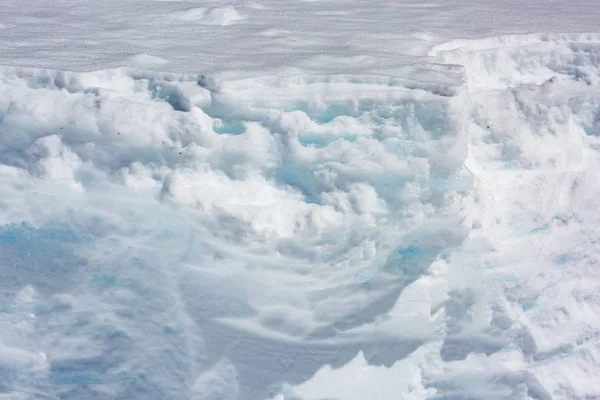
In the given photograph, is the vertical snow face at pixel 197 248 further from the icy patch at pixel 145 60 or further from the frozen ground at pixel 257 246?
the icy patch at pixel 145 60

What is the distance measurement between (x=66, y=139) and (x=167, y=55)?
0.75 m

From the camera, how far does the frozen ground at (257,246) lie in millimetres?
2205

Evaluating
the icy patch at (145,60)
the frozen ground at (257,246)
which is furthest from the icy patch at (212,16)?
the frozen ground at (257,246)

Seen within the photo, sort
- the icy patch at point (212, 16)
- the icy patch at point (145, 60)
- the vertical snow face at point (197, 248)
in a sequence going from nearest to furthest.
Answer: the vertical snow face at point (197, 248)
the icy patch at point (145, 60)
the icy patch at point (212, 16)

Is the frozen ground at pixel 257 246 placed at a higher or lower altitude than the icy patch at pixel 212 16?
lower

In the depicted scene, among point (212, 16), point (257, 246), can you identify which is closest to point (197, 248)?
point (257, 246)

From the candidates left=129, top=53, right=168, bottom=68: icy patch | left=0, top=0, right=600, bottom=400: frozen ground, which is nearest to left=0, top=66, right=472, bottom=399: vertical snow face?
left=0, top=0, right=600, bottom=400: frozen ground

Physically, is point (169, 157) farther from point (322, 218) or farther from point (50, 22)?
point (50, 22)

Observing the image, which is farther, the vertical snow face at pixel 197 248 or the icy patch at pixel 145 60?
the icy patch at pixel 145 60

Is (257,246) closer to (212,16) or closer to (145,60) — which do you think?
(145,60)

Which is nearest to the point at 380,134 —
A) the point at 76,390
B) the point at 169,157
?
the point at 169,157

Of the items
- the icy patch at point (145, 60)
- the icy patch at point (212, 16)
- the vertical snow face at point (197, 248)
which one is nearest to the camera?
the vertical snow face at point (197, 248)

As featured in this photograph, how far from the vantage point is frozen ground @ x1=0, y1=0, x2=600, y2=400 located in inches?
86.8

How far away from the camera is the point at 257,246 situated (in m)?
2.15
